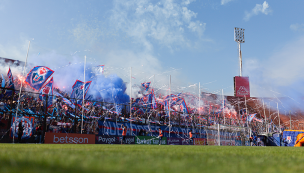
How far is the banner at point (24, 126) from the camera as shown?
62.7 ft

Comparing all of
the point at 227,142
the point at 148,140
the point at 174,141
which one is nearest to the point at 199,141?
the point at 174,141

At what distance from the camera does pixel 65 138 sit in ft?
62.1

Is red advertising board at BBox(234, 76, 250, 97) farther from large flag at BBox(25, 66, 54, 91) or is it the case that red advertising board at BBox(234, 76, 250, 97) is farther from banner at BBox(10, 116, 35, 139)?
banner at BBox(10, 116, 35, 139)

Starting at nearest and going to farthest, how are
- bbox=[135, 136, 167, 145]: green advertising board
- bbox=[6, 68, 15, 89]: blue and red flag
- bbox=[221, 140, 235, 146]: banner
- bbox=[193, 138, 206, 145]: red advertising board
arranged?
bbox=[135, 136, 167, 145]: green advertising board
bbox=[193, 138, 206, 145]: red advertising board
bbox=[221, 140, 235, 146]: banner
bbox=[6, 68, 15, 89]: blue and red flag

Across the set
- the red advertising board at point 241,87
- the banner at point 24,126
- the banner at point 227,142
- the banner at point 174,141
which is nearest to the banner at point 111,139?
the banner at point 174,141

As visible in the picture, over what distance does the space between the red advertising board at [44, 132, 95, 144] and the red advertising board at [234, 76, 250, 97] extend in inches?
1744

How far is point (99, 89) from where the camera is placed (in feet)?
142

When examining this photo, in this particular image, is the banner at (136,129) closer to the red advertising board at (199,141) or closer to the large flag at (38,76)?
the red advertising board at (199,141)

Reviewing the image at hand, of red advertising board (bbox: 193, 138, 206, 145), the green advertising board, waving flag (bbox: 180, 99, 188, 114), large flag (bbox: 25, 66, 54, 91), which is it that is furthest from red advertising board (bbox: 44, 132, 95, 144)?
waving flag (bbox: 180, 99, 188, 114)

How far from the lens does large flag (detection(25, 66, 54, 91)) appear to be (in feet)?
86.5

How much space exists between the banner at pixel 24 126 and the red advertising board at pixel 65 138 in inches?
97.9

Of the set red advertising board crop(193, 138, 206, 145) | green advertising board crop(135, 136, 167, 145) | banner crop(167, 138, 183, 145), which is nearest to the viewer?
green advertising board crop(135, 136, 167, 145)

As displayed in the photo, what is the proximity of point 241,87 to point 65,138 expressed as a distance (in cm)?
4734

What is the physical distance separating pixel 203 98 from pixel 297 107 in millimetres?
35283
